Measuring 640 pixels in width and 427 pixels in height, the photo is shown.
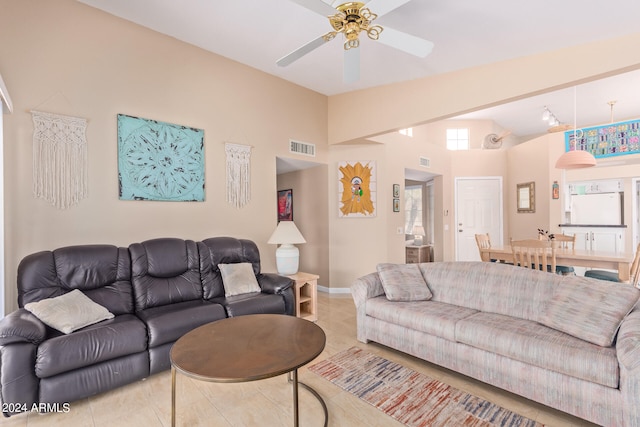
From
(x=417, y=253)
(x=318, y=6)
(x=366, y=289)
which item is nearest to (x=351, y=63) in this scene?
(x=318, y=6)

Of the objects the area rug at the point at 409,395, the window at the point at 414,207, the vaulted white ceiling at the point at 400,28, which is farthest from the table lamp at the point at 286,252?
the window at the point at 414,207

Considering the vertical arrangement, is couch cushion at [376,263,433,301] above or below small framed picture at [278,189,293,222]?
below

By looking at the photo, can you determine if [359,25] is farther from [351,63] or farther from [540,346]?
[540,346]

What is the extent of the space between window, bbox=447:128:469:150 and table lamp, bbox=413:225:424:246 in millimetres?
2143

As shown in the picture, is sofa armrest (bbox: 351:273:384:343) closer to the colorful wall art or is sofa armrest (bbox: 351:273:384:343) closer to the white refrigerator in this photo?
the colorful wall art

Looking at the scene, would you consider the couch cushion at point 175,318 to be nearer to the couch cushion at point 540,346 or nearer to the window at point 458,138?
the couch cushion at point 540,346

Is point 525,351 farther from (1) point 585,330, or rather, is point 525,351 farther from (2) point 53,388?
(2) point 53,388

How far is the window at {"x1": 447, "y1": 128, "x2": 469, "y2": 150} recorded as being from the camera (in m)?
7.31

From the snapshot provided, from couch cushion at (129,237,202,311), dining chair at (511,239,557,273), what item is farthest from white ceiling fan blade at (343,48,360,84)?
dining chair at (511,239,557,273)

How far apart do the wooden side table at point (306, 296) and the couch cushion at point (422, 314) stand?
0.91 meters

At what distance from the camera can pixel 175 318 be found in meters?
2.41

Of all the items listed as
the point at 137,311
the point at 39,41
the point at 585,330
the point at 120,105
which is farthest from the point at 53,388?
the point at 585,330

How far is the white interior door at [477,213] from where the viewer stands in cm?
667

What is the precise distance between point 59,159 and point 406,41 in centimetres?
302
